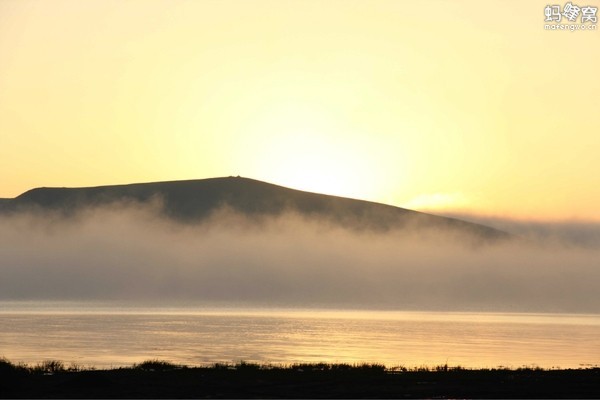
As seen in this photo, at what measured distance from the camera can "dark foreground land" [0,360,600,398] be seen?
4759cm

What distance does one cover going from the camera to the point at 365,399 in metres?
45.9

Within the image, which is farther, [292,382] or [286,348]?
[286,348]

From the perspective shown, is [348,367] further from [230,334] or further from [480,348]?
[230,334]

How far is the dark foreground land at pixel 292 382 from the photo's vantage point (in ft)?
156

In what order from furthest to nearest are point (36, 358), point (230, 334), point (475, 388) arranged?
point (230, 334) < point (36, 358) < point (475, 388)

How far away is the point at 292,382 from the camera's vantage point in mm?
53094

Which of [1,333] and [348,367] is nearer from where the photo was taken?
[348,367]

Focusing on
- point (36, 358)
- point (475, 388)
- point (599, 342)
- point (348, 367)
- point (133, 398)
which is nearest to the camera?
point (133, 398)

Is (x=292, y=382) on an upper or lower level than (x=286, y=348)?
lower

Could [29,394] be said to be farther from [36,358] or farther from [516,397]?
[36,358]

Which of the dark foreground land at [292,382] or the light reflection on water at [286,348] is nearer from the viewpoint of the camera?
the dark foreground land at [292,382]

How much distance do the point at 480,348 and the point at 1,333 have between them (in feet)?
181

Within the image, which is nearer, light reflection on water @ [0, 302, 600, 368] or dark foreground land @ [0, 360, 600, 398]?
dark foreground land @ [0, 360, 600, 398]

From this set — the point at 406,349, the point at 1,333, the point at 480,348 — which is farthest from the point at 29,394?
the point at 1,333
